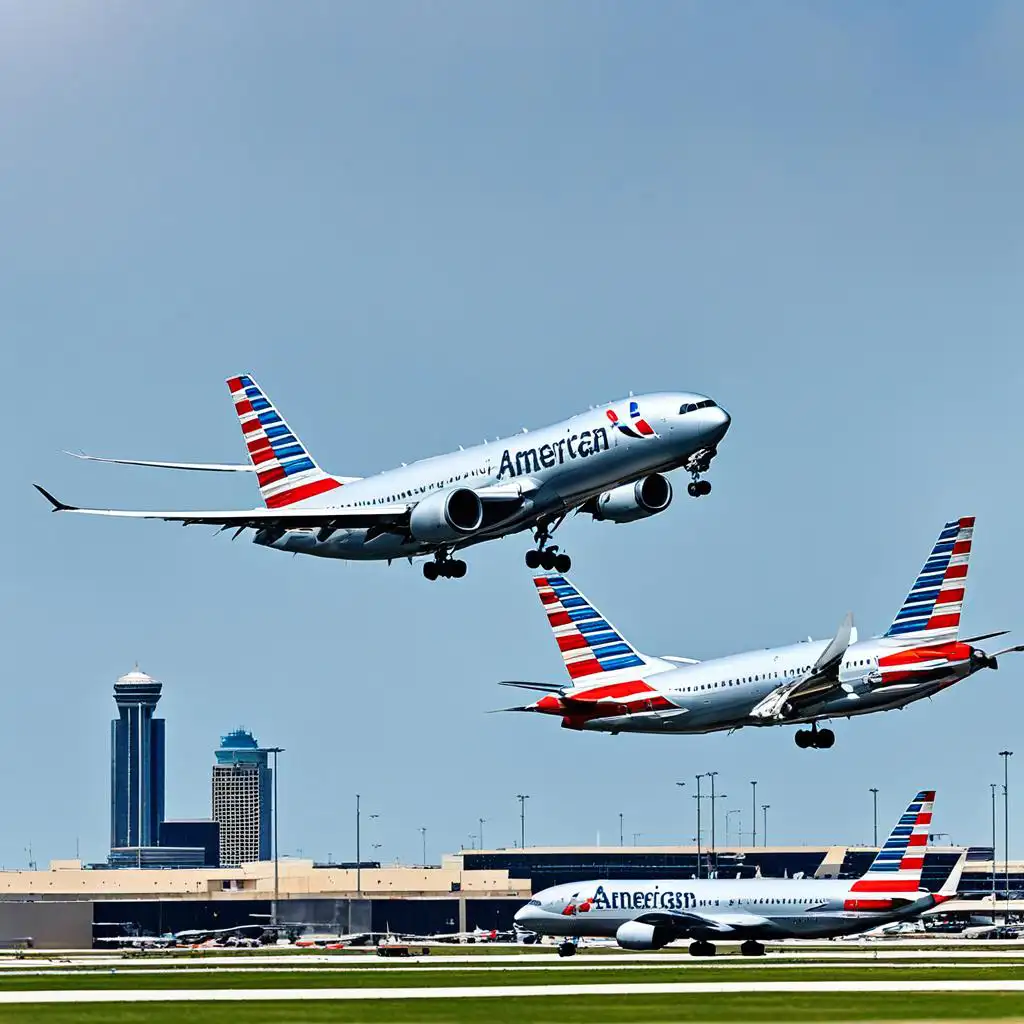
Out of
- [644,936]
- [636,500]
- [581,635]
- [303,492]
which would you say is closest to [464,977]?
[644,936]

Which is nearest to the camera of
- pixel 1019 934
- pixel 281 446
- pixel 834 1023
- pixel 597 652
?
pixel 834 1023

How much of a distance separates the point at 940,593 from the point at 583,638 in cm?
3205

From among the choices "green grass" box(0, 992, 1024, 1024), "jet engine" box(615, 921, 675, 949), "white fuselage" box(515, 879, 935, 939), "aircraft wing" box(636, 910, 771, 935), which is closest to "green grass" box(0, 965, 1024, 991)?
"green grass" box(0, 992, 1024, 1024)

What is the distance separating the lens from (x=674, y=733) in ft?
514

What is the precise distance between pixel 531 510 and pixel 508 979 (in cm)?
2703

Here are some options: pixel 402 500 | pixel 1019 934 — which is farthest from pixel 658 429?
pixel 1019 934

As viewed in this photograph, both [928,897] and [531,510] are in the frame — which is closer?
[531,510]

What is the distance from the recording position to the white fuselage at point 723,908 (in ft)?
465

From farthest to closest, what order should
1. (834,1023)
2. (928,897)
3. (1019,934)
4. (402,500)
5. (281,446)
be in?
1. (1019,934)
2. (928,897)
3. (281,446)
4. (402,500)
5. (834,1023)

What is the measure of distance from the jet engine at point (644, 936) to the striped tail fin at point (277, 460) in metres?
39.4

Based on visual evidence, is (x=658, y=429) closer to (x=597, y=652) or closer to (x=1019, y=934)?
(x=597, y=652)

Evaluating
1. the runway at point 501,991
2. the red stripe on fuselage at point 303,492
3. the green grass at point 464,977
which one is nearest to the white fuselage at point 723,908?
the green grass at point 464,977

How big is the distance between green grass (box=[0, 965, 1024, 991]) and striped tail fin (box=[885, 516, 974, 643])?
30379 mm

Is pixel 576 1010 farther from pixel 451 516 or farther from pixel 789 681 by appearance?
pixel 789 681
